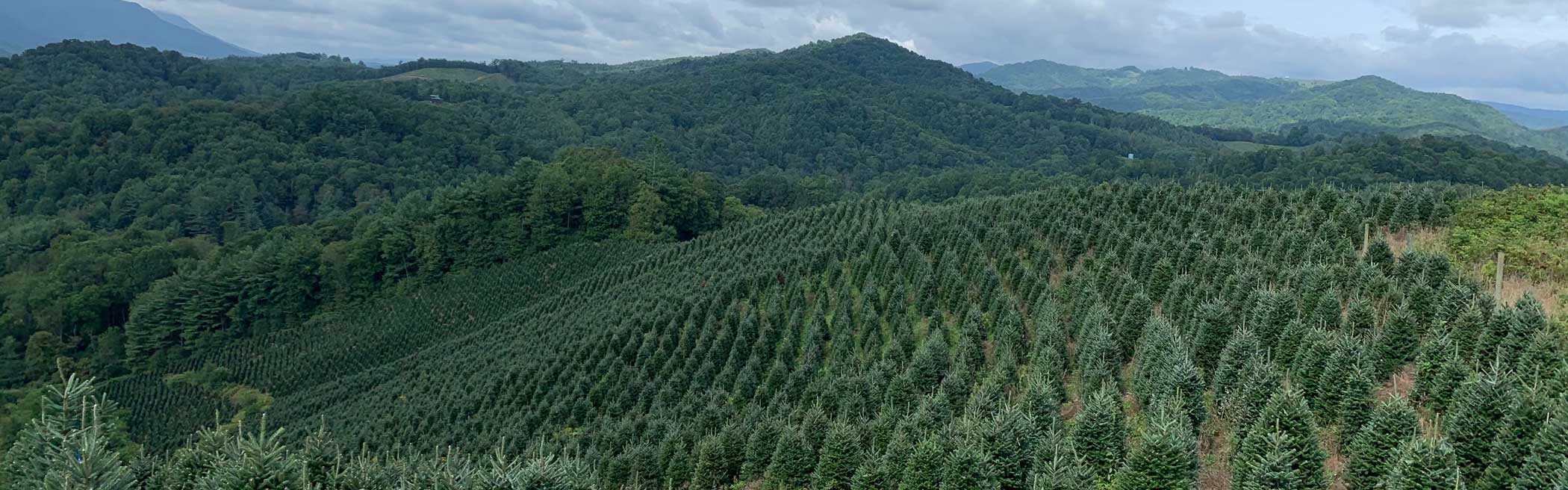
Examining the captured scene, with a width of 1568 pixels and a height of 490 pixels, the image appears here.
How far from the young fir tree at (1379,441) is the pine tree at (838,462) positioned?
7.73 metres

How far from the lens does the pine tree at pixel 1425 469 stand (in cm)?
1053

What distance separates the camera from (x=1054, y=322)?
23547 mm

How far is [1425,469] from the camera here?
1063 centimetres

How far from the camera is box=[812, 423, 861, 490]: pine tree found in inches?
632

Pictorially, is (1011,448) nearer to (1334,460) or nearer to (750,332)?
(1334,460)

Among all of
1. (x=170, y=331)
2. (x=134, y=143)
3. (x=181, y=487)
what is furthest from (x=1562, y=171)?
(x=134, y=143)

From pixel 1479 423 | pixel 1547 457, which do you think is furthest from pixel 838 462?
pixel 1547 457

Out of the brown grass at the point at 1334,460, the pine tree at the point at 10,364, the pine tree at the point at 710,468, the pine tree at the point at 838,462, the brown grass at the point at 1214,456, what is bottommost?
the pine tree at the point at 10,364

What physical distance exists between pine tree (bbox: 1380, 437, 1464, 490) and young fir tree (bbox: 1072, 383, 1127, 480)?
3.75 meters

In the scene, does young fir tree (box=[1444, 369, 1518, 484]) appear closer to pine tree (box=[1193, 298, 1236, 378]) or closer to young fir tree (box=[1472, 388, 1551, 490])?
young fir tree (box=[1472, 388, 1551, 490])

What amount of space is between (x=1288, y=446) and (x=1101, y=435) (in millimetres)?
2652

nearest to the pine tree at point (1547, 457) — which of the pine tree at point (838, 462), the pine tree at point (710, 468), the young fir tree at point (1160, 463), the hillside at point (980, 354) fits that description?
the hillside at point (980, 354)

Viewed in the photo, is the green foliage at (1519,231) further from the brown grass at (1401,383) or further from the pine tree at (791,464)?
the pine tree at (791,464)

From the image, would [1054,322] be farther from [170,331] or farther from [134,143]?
[134,143]
